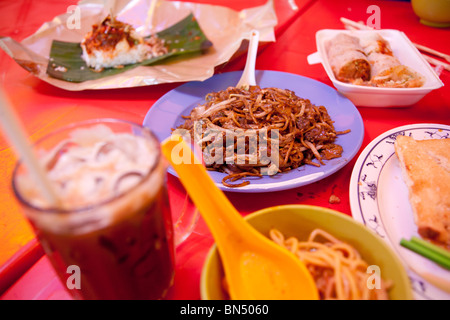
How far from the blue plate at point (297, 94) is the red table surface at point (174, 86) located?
10 cm

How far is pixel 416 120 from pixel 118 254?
177 cm

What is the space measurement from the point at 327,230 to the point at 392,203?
1.30 feet

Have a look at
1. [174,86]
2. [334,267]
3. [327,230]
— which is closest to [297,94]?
[174,86]

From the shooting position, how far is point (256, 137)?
4.75 ft

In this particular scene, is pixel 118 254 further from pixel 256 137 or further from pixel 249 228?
pixel 256 137

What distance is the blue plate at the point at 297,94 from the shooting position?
120 centimetres

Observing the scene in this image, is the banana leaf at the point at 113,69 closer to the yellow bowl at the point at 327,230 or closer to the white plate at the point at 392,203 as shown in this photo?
the white plate at the point at 392,203

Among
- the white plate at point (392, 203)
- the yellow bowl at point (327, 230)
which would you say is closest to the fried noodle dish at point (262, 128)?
the white plate at point (392, 203)

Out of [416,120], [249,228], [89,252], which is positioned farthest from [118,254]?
[416,120]

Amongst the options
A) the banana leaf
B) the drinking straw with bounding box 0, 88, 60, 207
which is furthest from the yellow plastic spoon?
the banana leaf

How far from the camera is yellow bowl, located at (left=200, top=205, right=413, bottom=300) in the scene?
0.75m

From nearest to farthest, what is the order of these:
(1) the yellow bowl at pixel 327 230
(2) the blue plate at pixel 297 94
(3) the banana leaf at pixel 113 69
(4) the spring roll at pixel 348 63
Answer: (1) the yellow bowl at pixel 327 230
(2) the blue plate at pixel 297 94
(4) the spring roll at pixel 348 63
(3) the banana leaf at pixel 113 69

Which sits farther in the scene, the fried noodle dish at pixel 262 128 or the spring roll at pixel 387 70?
the spring roll at pixel 387 70

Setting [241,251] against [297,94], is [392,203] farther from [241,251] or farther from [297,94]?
[297,94]
